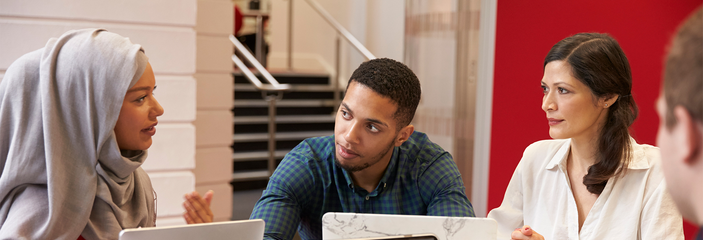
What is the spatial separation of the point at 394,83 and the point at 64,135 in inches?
35.8

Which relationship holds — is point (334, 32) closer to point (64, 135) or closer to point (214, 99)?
point (214, 99)

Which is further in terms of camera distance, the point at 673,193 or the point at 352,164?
the point at 352,164

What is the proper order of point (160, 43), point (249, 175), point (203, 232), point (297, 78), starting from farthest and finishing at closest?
1. point (297, 78)
2. point (249, 175)
3. point (160, 43)
4. point (203, 232)

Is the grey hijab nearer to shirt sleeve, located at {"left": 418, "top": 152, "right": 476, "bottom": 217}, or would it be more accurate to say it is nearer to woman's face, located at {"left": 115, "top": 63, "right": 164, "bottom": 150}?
woman's face, located at {"left": 115, "top": 63, "right": 164, "bottom": 150}

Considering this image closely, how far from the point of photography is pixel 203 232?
3.01 feet

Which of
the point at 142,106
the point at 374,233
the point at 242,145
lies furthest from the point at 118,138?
the point at 242,145

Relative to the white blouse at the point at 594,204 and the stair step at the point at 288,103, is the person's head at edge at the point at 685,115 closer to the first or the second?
the white blouse at the point at 594,204

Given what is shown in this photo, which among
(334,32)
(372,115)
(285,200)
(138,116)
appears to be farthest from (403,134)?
(334,32)

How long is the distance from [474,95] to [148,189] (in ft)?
8.34

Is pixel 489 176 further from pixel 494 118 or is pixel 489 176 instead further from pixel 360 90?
pixel 360 90

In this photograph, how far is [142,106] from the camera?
1.39m

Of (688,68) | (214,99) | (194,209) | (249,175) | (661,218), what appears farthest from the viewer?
(249,175)

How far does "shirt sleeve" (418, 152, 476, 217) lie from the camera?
156cm

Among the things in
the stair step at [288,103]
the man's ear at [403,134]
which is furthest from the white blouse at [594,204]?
the stair step at [288,103]
